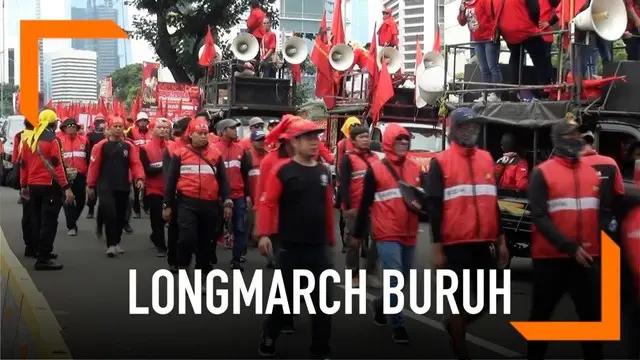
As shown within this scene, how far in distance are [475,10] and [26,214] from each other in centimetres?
617

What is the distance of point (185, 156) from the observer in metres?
10.4

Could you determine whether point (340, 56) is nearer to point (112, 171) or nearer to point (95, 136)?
point (95, 136)

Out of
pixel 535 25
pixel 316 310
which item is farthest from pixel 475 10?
pixel 316 310

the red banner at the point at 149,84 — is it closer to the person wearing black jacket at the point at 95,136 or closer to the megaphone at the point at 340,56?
the megaphone at the point at 340,56

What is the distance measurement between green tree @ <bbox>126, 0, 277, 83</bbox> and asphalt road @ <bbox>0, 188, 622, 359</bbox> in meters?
24.2

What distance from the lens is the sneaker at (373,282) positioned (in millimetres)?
10784

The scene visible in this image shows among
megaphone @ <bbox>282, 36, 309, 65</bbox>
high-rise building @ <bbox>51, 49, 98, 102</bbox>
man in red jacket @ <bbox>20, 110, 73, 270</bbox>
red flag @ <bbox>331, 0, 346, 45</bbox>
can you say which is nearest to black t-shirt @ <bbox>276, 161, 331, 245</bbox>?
man in red jacket @ <bbox>20, 110, 73, 270</bbox>

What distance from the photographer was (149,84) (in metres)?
41.2

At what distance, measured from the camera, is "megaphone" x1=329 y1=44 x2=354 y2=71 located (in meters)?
23.0

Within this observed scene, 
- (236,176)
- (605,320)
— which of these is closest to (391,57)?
(236,176)

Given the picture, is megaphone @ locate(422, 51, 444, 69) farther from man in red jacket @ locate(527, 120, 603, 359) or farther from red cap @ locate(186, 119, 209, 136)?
man in red jacket @ locate(527, 120, 603, 359)

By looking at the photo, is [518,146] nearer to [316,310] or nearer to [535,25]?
[535,25]

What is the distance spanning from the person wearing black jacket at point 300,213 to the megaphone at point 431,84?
373 inches

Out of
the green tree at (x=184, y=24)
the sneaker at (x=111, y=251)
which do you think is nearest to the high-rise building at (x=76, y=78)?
the green tree at (x=184, y=24)
